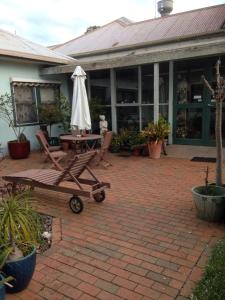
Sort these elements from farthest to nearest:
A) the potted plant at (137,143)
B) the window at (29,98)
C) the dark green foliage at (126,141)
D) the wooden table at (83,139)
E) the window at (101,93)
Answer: the window at (101,93) < the window at (29,98) < the dark green foliage at (126,141) < the potted plant at (137,143) < the wooden table at (83,139)

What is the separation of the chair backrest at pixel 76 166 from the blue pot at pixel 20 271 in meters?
1.77

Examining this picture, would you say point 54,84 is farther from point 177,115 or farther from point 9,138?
point 177,115

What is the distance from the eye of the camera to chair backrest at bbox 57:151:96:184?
408 centimetres

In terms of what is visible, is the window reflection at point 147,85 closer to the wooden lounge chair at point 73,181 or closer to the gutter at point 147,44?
the gutter at point 147,44

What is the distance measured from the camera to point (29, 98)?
973cm

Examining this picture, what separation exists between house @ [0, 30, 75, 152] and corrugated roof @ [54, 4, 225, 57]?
230cm

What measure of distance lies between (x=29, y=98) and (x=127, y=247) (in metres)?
7.89

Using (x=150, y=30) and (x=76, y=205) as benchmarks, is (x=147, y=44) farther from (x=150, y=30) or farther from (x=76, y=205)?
(x=76, y=205)

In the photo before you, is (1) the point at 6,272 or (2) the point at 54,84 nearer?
(1) the point at 6,272

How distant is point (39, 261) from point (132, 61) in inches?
256

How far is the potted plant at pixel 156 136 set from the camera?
7.68m

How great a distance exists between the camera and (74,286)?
2484 mm

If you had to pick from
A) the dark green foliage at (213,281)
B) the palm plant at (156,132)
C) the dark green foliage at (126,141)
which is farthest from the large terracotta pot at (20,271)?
the dark green foliage at (126,141)

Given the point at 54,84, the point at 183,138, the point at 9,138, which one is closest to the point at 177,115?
the point at 183,138
